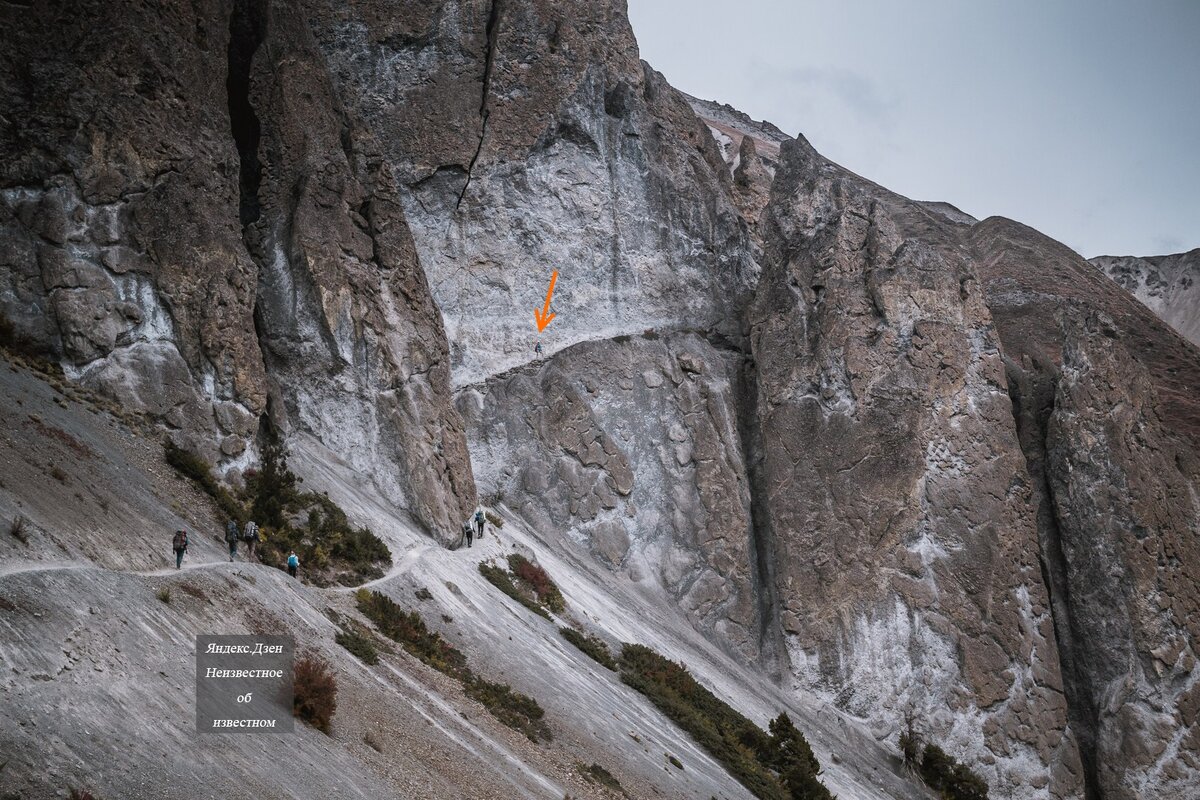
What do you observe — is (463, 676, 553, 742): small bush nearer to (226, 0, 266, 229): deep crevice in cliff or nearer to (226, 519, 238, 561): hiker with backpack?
(226, 519, 238, 561): hiker with backpack

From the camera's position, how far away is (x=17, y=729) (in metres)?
12.6

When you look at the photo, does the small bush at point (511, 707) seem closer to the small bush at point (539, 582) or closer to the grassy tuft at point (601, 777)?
the grassy tuft at point (601, 777)

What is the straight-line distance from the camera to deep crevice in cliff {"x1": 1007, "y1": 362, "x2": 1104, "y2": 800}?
4719 cm

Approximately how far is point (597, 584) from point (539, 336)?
13.5 meters

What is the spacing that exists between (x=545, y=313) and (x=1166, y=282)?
8870 centimetres

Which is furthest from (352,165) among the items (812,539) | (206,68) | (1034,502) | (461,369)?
(1034,502)

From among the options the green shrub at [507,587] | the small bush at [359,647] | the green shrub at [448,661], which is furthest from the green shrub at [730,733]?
the small bush at [359,647]

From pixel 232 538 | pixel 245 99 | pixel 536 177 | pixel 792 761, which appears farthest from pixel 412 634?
pixel 536 177

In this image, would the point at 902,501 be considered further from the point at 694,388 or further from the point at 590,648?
the point at 590,648

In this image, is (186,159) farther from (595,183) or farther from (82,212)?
(595,183)

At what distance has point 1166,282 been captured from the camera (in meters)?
111

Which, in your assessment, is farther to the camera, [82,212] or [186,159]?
A: [186,159]

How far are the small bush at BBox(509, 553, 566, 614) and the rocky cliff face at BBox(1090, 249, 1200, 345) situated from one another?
8928 centimetres

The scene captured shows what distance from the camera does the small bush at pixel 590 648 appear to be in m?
35.7
